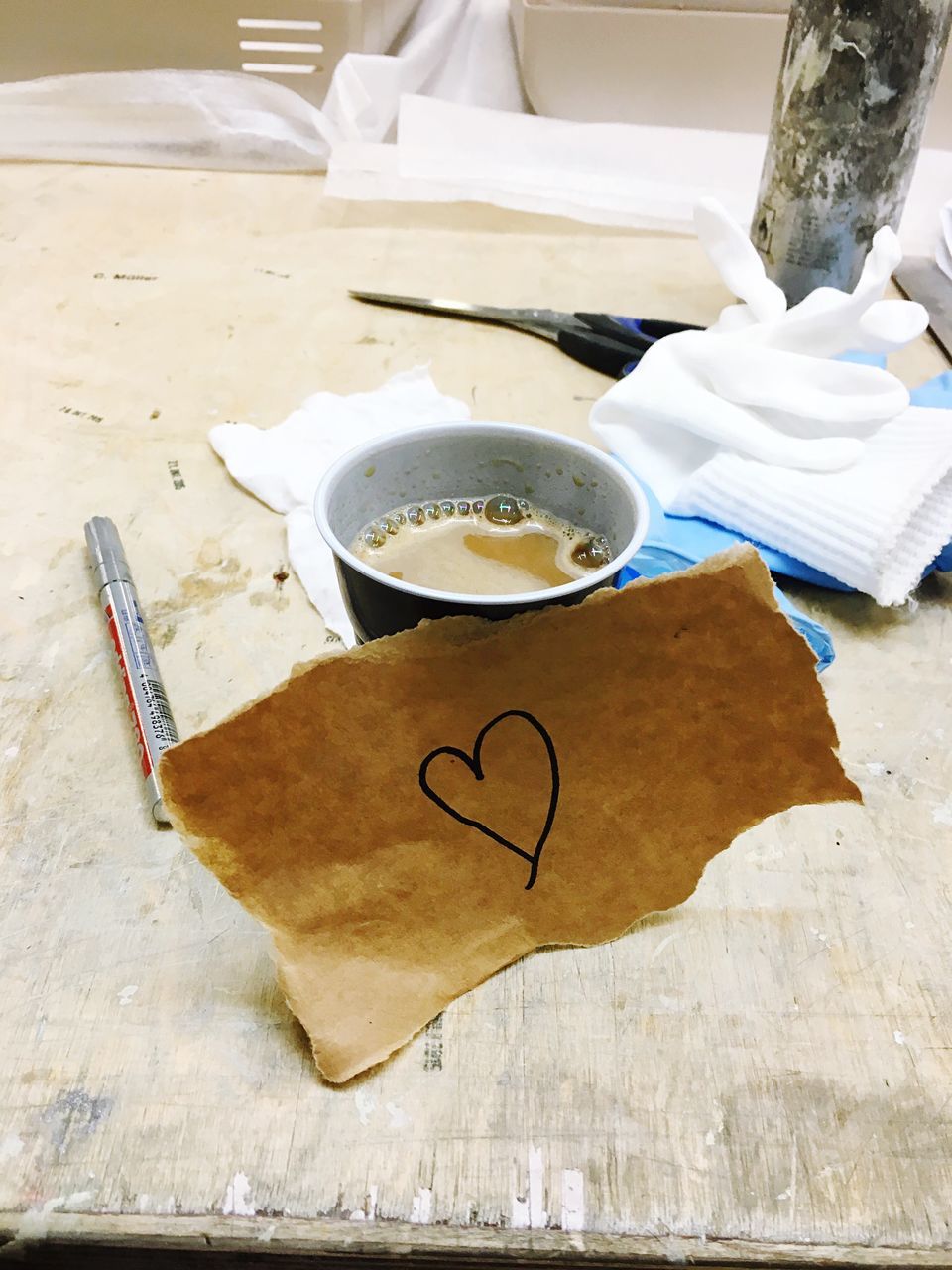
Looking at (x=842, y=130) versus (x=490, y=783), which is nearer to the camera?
(x=490, y=783)

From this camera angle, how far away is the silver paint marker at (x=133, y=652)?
1.53ft

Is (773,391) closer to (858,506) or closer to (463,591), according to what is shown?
(858,506)

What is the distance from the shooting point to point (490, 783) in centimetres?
38

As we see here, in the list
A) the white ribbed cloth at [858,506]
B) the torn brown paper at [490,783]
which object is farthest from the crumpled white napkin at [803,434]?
the torn brown paper at [490,783]

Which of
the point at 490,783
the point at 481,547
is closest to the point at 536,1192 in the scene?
the point at 490,783

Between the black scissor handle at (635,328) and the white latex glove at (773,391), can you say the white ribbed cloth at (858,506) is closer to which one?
the white latex glove at (773,391)

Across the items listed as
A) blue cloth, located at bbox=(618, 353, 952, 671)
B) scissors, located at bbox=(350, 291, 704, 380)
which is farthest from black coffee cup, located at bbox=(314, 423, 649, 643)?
scissors, located at bbox=(350, 291, 704, 380)

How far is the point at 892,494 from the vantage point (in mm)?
566

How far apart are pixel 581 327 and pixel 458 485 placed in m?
0.48

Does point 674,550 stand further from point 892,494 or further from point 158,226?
point 158,226

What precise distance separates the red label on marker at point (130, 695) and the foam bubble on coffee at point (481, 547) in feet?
0.50

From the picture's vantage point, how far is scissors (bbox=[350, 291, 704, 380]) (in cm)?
84

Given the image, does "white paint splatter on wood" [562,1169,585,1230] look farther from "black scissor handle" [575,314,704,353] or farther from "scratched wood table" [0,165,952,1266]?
"black scissor handle" [575,314,704,353]

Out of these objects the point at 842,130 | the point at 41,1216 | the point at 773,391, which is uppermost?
the point at 842,130
